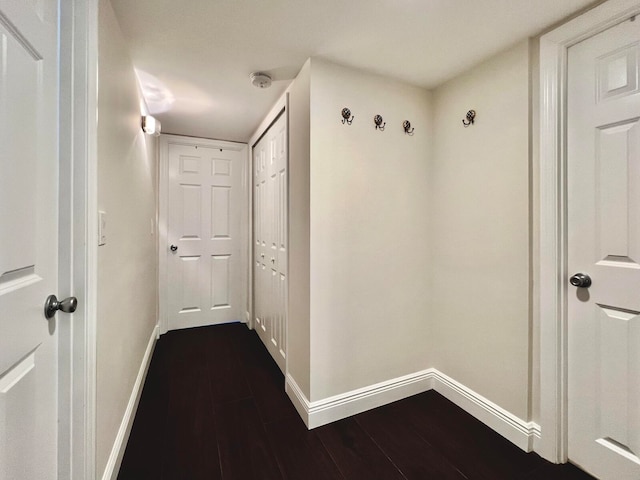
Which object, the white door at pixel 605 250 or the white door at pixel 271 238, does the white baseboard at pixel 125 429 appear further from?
the white door at pixel 605 250

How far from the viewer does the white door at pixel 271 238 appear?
2.17 m

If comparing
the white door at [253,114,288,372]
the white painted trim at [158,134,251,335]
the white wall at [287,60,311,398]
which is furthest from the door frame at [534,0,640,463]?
the white painted trim at [158,134,251,335]

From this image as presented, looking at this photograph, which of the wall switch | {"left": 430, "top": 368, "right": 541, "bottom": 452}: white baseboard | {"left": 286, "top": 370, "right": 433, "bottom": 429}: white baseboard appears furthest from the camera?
{"left": 286, "top": 370, "right": 433, "bottom": 429}: white baseboard

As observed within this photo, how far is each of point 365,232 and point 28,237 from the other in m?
1.50

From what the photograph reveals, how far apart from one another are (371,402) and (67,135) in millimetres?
2007

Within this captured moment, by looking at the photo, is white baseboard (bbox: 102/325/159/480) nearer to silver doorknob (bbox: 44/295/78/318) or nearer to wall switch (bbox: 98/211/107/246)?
silver doorknob (bbox: 44/295/78/318)

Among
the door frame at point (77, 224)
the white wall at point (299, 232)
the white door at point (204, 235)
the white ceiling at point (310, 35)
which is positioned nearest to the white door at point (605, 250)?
the white ceiling at point (310, 35)

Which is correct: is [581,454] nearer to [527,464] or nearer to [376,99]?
[527,464]

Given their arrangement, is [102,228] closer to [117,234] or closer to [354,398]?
[117,234]

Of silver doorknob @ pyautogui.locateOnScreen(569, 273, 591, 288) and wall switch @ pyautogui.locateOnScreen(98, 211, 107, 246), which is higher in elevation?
wall switch @ pyautogui.locateOnScreen(98, 211, 107, 246)

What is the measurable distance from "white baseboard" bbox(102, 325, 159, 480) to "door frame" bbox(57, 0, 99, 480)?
29 centimetres

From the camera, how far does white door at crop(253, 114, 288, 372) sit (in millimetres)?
2174

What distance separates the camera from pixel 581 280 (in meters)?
1.35

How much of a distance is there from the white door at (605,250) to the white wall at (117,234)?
2.09 m
